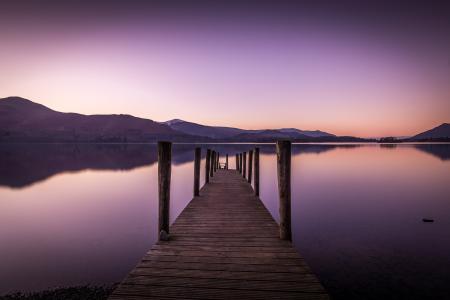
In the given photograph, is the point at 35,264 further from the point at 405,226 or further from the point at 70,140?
the point at 70,140

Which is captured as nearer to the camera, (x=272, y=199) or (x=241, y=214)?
(x=241, y=214)

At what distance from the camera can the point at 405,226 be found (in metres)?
12.7

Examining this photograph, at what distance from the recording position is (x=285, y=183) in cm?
597

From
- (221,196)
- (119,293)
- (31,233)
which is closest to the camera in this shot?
(119,293)

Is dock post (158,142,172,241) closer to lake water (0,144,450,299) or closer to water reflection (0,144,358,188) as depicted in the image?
lake water (0,144,450,299)

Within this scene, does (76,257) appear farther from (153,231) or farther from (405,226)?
(405,226)

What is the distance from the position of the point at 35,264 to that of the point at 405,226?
15650 millimetres

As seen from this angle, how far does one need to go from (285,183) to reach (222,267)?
235 centimetres

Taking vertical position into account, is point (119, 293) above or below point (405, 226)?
above

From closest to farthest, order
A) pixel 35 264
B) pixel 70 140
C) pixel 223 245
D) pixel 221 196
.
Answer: pixel 223 245, pixel 35 264, pixel 221 196, pixel 70 140

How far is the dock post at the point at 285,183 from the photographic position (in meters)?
5.92

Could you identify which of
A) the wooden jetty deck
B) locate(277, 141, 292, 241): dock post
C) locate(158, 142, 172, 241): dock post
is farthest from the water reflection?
locate(277, 141, 292, 241): dock post

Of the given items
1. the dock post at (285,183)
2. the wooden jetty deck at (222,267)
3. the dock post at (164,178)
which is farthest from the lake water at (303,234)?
the dock post at (164,178)

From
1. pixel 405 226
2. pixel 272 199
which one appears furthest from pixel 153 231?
pixel 405 226
